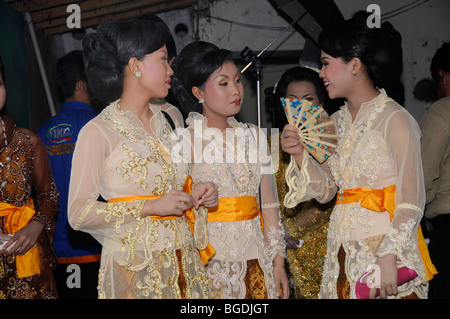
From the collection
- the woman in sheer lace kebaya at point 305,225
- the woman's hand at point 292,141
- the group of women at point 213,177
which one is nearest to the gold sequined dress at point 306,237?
the woman in sheer lace kebaya at point 305,225

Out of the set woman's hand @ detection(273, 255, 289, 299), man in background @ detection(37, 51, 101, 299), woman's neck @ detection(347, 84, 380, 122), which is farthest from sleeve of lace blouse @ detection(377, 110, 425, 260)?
man in background @ detection(37, 51, 101, 299)

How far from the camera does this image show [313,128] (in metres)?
2.31

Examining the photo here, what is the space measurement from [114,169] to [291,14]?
3.85 metres

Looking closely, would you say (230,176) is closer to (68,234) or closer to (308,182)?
(308,182)

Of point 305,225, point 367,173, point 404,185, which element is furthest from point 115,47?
point 305,225

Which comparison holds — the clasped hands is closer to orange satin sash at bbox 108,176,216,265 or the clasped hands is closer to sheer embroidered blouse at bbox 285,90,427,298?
orange satin sash at bbox 108,176,216,265

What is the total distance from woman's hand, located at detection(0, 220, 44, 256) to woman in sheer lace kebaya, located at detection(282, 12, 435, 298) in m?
1.22

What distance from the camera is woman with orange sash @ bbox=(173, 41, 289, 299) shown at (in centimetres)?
244

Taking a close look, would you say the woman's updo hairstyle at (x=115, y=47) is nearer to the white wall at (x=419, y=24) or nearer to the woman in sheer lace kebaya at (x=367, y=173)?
the woman in sheer lace kebaya at (x=367, y=173)

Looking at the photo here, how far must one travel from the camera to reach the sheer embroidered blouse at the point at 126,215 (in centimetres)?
188

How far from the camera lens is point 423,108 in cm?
570

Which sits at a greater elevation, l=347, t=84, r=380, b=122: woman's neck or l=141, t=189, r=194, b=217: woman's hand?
l=347, t=84, r=380, b=122: woman's neck

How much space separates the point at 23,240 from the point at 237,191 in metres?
1.04
